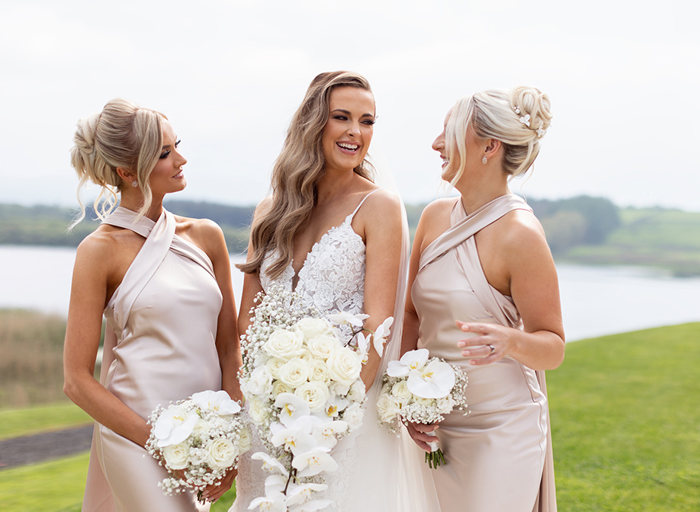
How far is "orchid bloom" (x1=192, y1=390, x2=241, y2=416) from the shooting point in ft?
8.79

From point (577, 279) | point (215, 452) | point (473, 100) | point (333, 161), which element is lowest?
point (577, 279)

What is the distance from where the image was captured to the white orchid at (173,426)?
256cm

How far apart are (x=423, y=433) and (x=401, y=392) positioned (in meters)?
0.37

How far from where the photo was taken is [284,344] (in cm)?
236

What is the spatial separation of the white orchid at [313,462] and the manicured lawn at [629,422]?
17.8ft

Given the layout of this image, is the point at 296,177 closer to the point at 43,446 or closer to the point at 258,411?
the point at 258,411

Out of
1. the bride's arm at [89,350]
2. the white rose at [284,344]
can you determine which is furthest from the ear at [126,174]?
the white rose at [284,344]

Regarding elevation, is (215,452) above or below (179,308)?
below

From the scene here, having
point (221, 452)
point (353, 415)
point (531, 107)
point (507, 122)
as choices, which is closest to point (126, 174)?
point (221, 452)

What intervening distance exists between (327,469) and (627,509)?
18.8 feet

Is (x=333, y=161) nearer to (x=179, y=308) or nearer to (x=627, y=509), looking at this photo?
(x=179, y=308)

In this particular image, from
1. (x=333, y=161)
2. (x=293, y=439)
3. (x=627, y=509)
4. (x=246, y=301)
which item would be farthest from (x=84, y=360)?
(x=627, y=509)

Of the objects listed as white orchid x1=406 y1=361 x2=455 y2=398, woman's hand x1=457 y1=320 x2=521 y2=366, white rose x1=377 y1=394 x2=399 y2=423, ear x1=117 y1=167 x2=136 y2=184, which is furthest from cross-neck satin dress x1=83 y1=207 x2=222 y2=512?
woman's hand x1=457 y1=320 x2=521 y2=366

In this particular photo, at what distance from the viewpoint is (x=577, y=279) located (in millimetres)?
24203
